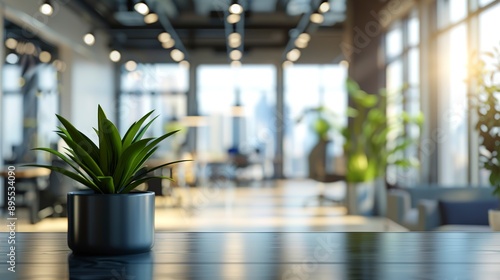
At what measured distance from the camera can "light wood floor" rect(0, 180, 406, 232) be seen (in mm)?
7312

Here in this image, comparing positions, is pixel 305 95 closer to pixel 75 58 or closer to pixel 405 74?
pixel 75 58

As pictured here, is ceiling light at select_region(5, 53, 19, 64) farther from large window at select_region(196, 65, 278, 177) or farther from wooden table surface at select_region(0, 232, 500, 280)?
wooden table surface at select_region(0, 232, 500, 280)

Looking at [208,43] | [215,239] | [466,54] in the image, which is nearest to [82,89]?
[208,43]

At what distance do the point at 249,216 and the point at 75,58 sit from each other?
689 cm

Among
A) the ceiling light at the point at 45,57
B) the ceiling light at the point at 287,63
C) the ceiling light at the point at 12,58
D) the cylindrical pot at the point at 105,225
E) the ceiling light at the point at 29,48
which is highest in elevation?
the ceiling light at the point at 287,63

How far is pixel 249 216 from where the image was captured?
336 inches

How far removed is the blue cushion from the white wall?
5752 millimetres

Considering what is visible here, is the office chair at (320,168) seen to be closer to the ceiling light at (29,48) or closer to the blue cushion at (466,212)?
the blue cushion at (466,212)

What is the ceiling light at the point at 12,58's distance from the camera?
12016 millimetres

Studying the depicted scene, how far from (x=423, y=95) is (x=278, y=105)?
9.02 m

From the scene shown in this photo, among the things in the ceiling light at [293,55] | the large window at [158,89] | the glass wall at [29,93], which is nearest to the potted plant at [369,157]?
the glass wall at [29,93]

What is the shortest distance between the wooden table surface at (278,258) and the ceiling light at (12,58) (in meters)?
11.1

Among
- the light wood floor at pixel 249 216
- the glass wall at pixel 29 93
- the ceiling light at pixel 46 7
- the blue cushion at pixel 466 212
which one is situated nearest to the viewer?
the blue cushion at pixel 466 212

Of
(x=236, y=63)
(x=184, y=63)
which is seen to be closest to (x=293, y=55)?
(x=236, y=63)
